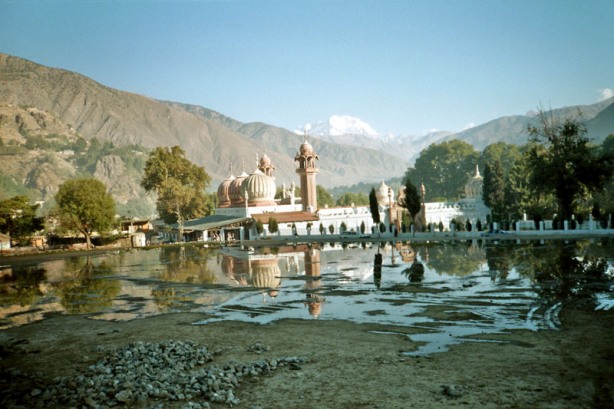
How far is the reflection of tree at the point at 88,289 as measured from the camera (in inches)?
891

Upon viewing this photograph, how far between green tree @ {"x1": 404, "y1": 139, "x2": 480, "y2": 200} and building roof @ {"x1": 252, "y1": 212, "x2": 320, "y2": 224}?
56835 mm

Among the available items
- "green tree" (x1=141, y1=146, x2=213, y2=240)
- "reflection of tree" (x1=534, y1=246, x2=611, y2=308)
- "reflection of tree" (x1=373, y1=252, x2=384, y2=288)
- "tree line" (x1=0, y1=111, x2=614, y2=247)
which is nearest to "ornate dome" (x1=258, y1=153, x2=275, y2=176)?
"green tree" (x1=141, y1=146, x2=213, y2=240)

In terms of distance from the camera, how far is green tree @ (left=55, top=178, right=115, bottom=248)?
2331 inches

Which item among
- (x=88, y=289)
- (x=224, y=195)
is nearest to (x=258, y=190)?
(x=224, y=195)

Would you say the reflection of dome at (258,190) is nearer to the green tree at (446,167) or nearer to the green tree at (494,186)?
the green tree at (494,186)

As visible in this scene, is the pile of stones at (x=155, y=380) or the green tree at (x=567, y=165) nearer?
the pile of stones at (x=155, y=380)

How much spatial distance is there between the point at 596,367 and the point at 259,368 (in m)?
7.08

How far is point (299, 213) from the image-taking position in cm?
6825

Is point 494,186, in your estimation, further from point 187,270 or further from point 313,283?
point 313,283

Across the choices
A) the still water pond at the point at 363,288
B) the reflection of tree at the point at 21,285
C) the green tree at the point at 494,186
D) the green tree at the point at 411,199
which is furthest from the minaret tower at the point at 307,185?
the reflection of tree at the point at 21,285

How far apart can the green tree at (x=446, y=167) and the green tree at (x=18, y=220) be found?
81695 millimetres

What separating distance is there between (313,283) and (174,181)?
53748mm

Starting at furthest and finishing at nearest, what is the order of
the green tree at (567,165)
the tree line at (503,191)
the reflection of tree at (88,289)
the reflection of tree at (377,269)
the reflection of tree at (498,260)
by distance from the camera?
the tree line at (503,191)
the green tree at (567,165)
the reflection of tree at (498,260)
the reflection of tree at (377,269)
the reflection of tree at (88,289)

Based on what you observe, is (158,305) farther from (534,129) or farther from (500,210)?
(500,210)
